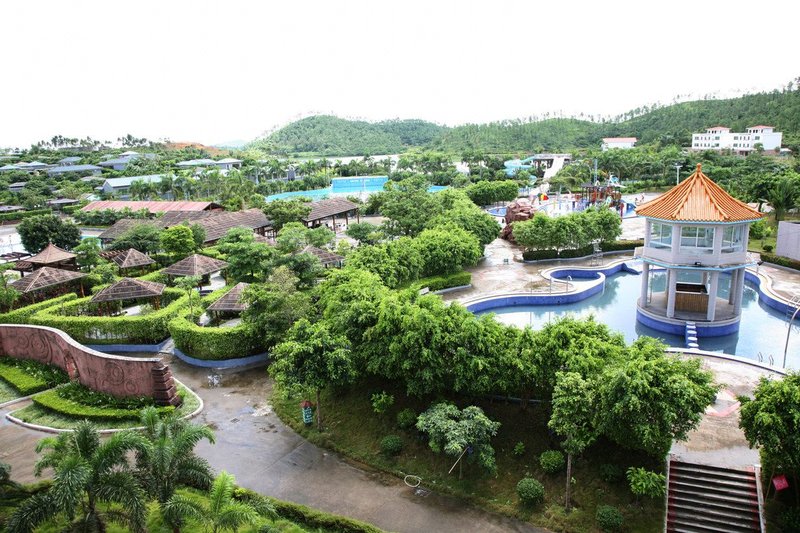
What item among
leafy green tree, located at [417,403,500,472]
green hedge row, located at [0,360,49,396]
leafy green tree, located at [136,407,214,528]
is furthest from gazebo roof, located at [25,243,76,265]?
leafy green tree, located at [417,403,500,472]

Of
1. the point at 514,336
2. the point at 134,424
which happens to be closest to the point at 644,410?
the point at 514,336

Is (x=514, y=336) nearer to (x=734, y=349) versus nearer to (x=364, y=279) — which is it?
(x=364, y=279)

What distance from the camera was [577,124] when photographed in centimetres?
13650

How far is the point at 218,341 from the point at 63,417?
5.72 metres

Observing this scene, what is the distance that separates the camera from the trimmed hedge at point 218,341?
21.5 m

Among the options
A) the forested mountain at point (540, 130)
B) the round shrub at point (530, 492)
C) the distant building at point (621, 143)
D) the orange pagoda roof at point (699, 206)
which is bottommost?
the round shrub at point (530, 492)

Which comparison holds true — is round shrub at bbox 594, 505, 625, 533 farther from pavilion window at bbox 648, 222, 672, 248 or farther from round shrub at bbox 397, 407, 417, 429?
pavilion window at bbox 648, 222, 672, 248

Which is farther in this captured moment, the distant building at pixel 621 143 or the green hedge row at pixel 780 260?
the distant building at pixel 621 143

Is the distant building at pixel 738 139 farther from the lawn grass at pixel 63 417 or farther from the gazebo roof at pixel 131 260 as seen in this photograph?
the lawn grass at pixel 63 417

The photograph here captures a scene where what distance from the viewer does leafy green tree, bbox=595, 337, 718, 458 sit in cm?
1177

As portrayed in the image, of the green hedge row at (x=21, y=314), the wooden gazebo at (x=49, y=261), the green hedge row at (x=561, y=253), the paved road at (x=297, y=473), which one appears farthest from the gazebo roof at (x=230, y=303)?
the green hedge row at (x=561, y=253)

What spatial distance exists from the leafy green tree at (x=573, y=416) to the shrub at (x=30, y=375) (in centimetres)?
1848

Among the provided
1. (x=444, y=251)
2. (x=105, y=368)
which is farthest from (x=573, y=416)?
(x=444, y=251)

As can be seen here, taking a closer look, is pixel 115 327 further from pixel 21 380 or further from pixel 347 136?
pixel 347 136
